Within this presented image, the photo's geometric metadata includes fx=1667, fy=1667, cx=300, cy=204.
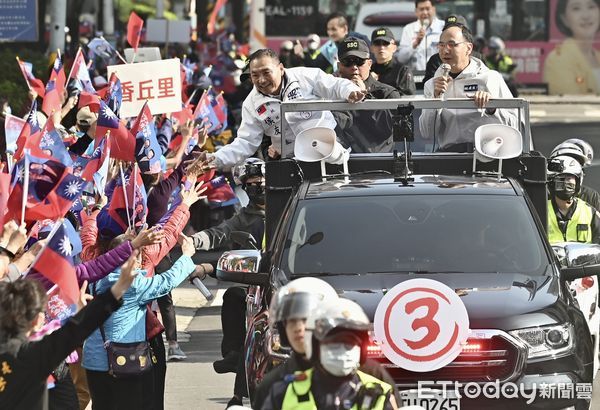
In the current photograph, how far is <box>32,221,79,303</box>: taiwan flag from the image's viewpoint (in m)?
7.22

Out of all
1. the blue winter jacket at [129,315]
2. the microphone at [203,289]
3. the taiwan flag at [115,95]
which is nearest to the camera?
the blue winter jacket at [129,315]

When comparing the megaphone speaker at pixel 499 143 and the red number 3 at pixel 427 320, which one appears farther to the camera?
the megaphone speaker at pixel 499 143

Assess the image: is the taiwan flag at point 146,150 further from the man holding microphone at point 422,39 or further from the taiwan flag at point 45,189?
the man holding microphone at point 422,39

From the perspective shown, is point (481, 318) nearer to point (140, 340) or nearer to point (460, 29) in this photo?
point (140, 340)

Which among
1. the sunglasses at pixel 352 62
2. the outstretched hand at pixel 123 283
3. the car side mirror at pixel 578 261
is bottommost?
the car side mirror at pixel 578 261

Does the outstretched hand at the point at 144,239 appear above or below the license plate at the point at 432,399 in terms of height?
above

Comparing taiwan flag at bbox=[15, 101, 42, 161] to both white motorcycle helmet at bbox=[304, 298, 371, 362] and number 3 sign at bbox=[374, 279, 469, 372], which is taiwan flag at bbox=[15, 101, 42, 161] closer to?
number 3 sign at bbox=[374, 279, 469, 372]

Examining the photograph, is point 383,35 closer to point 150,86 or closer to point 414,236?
point 150,86

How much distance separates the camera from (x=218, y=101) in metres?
17.6

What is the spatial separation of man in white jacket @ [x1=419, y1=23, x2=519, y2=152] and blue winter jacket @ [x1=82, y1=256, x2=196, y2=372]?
9.22 ft

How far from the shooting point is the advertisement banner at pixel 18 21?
26562 mm

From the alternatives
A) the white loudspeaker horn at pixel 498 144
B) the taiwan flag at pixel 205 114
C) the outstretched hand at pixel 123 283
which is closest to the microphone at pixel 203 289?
the taiwan flag at pixel 205 114

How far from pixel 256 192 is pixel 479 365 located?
4386 mm

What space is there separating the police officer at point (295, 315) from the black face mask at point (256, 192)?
5948 millimetres
